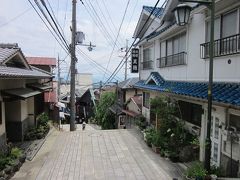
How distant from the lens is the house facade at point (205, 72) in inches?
358

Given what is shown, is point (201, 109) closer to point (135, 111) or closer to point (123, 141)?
point (123, 141)

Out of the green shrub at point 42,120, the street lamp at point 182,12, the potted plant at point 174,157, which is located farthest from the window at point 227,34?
the green shrub at point 42,120

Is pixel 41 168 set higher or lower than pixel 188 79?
lower

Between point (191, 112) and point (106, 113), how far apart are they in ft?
73.9

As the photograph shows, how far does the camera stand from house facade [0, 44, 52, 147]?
39.9 ft

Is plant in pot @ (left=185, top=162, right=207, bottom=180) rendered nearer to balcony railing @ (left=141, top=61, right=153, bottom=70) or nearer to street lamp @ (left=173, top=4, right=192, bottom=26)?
street lamp @ (left=173, top=4, right=192, bottom=26)

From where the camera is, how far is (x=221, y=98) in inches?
330

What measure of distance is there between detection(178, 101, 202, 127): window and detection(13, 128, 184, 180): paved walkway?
2342mm

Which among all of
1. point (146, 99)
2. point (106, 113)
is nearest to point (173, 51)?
point (146, 99)

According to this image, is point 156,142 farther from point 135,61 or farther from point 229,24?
point 135,61

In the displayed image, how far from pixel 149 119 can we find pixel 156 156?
6.89m

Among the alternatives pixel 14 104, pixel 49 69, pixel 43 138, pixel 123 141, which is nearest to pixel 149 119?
pixel 123 141

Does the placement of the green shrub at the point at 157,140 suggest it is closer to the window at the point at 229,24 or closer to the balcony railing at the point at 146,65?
the window at the point at 229,24

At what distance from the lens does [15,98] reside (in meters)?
12.5
